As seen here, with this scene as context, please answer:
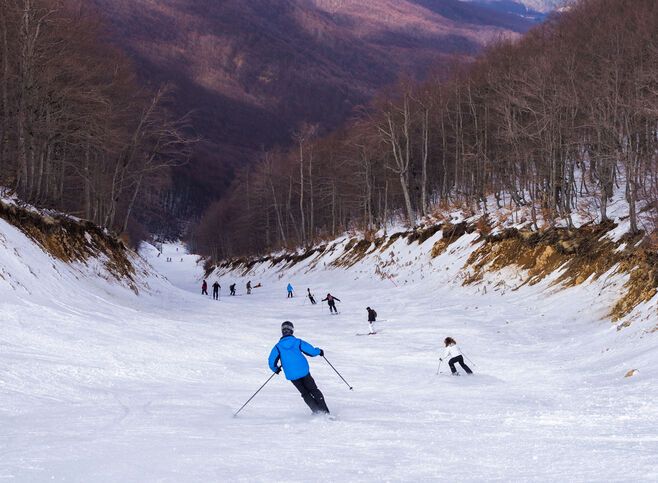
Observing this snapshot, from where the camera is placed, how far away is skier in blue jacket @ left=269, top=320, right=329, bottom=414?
A: 8.37 metres

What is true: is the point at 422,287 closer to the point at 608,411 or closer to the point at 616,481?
the point at 608,411

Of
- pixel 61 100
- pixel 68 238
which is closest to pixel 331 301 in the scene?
pixel 68 238

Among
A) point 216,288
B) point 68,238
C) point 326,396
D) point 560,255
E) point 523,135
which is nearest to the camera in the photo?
point 326,396

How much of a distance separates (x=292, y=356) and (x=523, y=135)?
905 inches

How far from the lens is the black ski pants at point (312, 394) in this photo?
8.32 metres

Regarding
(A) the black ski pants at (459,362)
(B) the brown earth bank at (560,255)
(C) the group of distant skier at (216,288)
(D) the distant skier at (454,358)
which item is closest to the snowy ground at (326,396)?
(A) the black ski pants at (459,362)

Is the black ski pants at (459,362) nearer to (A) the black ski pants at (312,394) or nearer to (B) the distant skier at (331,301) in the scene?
(A) the black ski pants at (312,394)

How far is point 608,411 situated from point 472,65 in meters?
41.3

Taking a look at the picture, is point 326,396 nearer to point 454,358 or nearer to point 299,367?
point 299,367

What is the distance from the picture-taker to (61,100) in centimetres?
2327

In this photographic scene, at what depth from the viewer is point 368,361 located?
46.6ft

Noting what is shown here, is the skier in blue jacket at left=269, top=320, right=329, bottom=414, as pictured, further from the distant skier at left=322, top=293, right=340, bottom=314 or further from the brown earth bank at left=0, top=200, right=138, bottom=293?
the distant skier at left=322, top=293, right=340, bottom=314

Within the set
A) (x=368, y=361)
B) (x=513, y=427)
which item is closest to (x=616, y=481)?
(x=513, y=427)

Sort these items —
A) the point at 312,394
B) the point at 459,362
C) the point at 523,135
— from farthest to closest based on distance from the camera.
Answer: the point at 523,135
the point at 459,362
the point at 312,394
